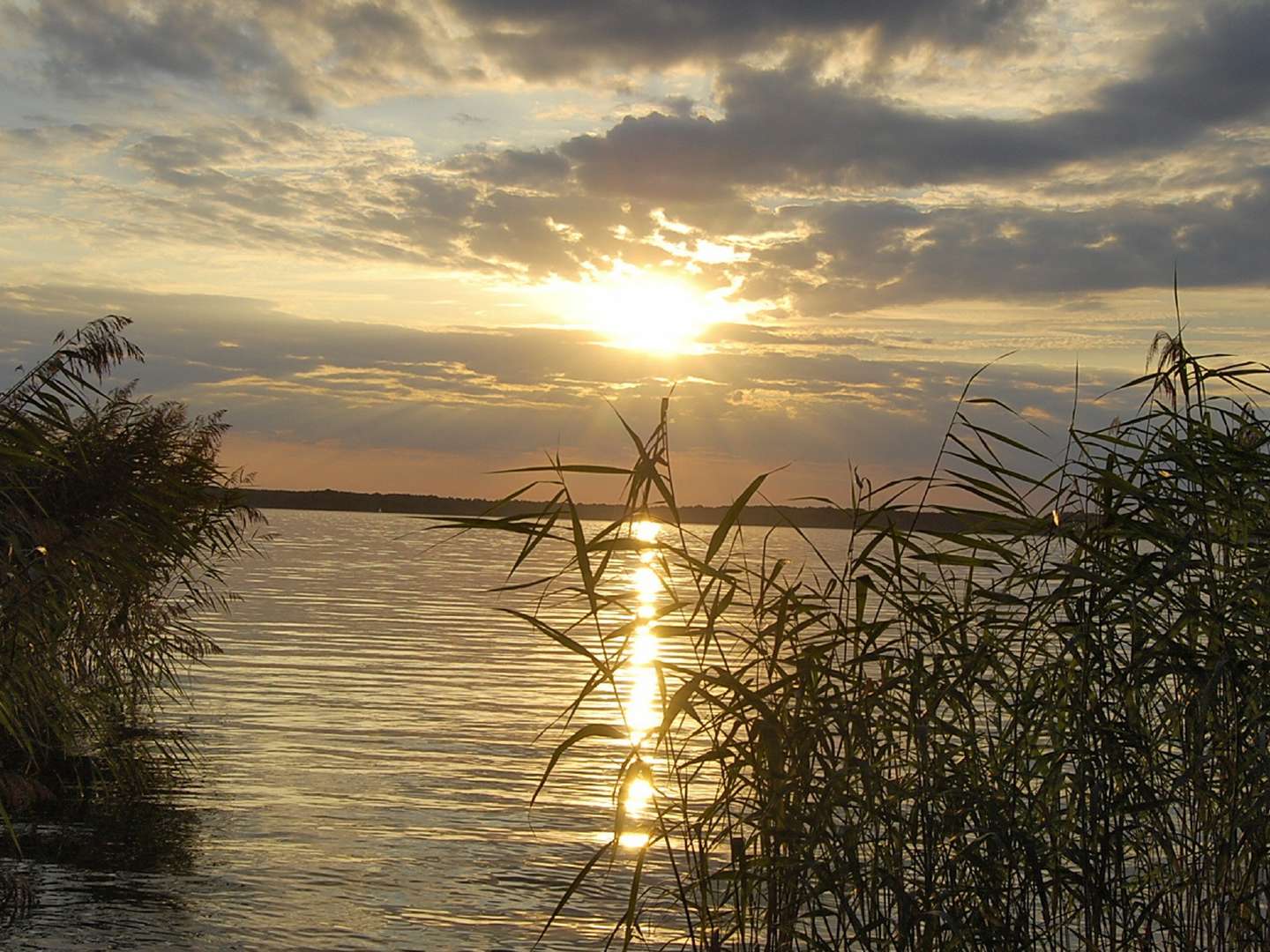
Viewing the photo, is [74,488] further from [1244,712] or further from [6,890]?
[1244,712]

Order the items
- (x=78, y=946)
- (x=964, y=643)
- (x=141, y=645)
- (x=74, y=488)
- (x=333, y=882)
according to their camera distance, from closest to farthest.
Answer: (x=964, y=643) < (x=78, y=946) < (x=333, y=882) < (x=74, y=488) < (x=141, y=645)

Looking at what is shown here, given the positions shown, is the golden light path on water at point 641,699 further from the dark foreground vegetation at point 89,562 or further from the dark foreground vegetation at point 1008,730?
the dark foreground vegetation at point 89,562

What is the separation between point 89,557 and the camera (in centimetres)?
1433

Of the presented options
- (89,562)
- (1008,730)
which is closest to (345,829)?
(89,562)

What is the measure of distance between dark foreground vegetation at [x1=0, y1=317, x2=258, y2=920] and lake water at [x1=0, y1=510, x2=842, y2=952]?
3.03 feet

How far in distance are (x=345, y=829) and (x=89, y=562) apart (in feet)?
15.5

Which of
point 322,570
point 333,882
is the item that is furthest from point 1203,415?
point 322,570

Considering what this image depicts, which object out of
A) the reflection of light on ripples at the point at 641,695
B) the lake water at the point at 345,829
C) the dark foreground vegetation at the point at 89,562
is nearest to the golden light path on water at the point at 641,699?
the reflection of light on ripples at the point at 641,695

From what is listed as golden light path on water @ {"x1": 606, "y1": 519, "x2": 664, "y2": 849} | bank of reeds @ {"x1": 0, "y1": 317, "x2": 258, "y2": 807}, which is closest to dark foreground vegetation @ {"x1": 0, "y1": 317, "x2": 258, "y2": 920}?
bank of reeds @ {"x1": 0, "y1": 317, "x2": 258, "y2": 807}

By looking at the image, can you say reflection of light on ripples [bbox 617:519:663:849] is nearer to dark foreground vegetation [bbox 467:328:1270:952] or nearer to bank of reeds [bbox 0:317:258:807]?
dark foreground vegetation [bbox 467:328:1270:952]

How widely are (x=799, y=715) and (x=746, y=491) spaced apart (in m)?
1.49

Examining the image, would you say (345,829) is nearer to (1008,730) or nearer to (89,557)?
(89,557)

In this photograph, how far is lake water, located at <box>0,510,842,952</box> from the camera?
40.8 feet

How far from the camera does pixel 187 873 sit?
1394cm
